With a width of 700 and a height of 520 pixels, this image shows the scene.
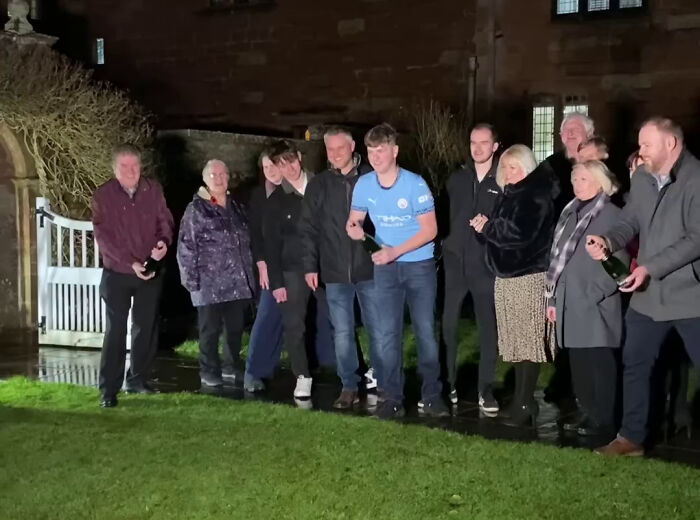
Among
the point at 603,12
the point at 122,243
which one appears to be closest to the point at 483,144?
the point at 122,243

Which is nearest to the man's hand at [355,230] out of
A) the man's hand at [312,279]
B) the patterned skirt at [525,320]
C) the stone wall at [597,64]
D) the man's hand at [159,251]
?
the man's hand at [312,279]

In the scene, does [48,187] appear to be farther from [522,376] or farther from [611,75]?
[611,75]

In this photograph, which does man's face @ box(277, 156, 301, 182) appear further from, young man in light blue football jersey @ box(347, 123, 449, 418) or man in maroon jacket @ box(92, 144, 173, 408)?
man in maroon jacket @ box(92, 144, 173, 408)

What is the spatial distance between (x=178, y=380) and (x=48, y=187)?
3.64 meters

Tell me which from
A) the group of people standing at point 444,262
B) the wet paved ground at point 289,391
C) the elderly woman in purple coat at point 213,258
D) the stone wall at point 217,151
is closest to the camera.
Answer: the group of people standing at point 444,262

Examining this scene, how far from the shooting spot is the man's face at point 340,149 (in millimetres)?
6766

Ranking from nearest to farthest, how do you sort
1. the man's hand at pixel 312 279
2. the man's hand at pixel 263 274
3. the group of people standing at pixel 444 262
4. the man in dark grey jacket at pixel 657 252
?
1. the man in dark grey jacket at pixel 657 252
2. the group of people standing at pixel 444 262
3. the man's hand at pixel 312 279
4. the man's hand at pixel 263 274

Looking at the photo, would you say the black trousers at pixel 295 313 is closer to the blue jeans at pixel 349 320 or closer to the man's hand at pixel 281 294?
the man's hand at pixel 281 294

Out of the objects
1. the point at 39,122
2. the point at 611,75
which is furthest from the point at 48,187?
the point at 611,75

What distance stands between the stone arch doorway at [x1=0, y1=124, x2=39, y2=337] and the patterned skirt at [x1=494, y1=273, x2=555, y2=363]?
6393mm

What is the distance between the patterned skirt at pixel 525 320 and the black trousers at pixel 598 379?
0.24 meters

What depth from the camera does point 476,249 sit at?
682 cm

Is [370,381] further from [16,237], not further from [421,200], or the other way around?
[16,237]

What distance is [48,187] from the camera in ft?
35.4
